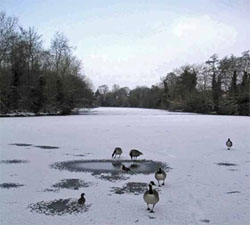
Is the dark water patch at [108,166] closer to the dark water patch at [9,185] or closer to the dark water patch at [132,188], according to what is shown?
the dark water patch at [132,188]

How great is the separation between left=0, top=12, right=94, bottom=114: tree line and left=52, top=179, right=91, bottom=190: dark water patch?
35.0m

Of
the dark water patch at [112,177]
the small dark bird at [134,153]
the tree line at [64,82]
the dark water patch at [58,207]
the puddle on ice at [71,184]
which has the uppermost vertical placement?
the tree line at [64,82]

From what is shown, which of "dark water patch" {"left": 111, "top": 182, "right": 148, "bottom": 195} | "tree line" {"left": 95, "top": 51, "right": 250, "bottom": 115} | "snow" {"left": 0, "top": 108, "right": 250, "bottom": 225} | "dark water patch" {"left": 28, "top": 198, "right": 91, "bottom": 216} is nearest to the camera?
"snow" {"left": 0, "top": 108, "right": 250, "bottom": 225}

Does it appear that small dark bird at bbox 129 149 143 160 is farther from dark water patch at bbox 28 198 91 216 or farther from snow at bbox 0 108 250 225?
dark water patch at bbox 28 198 91 216

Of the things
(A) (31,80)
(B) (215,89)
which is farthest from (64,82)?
(B) (215,89)

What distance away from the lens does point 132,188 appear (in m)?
6.91

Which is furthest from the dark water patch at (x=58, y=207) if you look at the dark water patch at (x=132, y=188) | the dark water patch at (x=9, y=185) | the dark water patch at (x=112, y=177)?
the dark water patch at (x=112, y=177)

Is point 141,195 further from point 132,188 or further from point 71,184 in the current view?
point 71,184

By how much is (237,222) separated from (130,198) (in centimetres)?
198

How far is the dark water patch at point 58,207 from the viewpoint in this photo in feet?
17.7

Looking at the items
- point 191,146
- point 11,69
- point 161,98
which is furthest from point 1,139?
point 161,98

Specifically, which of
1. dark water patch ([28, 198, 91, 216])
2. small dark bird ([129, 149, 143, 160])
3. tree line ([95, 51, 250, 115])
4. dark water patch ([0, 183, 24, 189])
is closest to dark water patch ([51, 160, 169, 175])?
small dark bird ([129, 149, 143, 160])

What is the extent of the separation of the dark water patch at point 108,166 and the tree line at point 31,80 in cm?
3301

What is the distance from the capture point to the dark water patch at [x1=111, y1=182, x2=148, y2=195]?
261 inches
